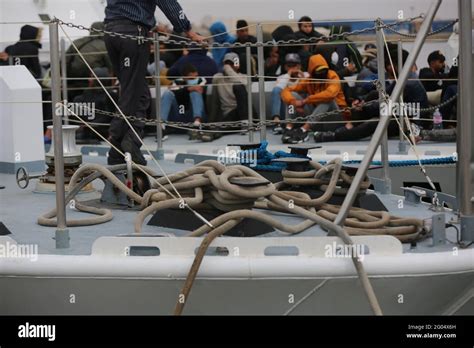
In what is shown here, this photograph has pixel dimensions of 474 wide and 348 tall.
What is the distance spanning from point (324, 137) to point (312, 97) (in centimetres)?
33

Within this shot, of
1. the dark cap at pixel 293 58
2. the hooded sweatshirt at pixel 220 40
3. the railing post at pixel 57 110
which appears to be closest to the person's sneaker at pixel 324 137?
the dark cap at pixel 293 58

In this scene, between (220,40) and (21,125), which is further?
(220,40)

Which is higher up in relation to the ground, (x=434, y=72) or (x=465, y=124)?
(x=434, y=72)

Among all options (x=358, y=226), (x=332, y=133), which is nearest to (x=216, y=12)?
(x=332, y=133)

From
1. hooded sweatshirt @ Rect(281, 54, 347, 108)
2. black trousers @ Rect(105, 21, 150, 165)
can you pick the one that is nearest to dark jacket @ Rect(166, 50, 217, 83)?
hooded sweatshirt @ Rect(281, 54, 347, 108)

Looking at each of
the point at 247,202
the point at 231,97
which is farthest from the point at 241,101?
the point at 247,202

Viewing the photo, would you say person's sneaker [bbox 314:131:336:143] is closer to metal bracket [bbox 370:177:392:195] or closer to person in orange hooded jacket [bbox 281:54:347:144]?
person in orange hooded jacket [bbox 281:54:347:144]

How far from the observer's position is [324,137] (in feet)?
24.8

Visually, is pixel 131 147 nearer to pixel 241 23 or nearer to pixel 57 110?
pixel 57 110
